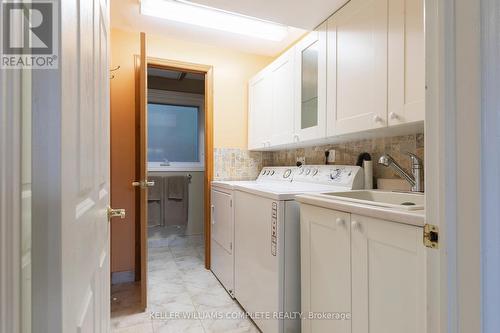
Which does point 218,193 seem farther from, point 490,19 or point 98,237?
point 490,19

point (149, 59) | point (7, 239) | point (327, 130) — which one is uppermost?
Answer: point (149, 59)

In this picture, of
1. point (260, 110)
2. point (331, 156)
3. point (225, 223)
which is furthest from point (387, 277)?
point (260, 110)

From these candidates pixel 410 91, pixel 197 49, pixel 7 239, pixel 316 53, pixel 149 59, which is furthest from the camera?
pixel 197 49

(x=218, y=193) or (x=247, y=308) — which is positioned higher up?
(x=218, y=193)

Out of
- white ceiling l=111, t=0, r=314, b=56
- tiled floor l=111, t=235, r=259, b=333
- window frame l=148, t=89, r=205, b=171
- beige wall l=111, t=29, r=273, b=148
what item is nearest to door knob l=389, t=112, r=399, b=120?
white ceiling l=111, t=0, r=314, b=56

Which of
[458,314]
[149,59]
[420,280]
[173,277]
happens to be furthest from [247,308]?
[149,59]

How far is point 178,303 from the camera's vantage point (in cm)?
209

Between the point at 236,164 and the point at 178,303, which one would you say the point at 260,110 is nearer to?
the point at 236,164

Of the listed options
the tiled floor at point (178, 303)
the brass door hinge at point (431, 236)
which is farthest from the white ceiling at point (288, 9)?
the tiled floor at point (178, 303)

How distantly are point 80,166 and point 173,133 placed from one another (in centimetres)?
367

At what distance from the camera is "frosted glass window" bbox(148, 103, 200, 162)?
3.97 meters

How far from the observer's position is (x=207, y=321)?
1861 mm

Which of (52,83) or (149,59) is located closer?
(52,83)

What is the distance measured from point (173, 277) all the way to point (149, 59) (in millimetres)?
2110
